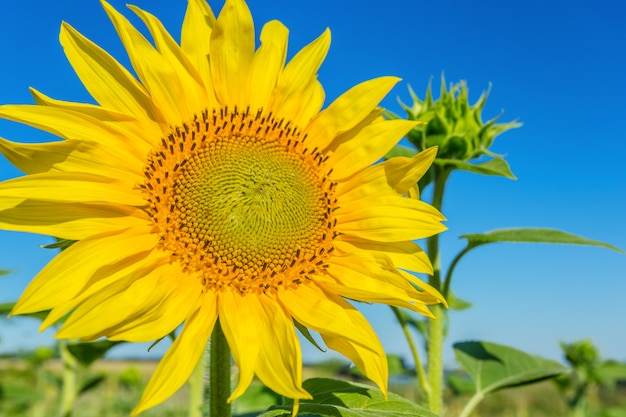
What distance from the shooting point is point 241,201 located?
1.70 metres

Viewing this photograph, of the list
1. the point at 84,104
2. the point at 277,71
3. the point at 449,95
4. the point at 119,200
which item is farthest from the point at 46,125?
the point at 449,95

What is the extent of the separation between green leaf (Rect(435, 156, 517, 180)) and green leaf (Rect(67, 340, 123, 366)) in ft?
5.10

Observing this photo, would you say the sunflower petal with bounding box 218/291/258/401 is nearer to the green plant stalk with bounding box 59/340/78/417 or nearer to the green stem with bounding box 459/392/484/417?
the green stem with bounding box 459/392/484/417

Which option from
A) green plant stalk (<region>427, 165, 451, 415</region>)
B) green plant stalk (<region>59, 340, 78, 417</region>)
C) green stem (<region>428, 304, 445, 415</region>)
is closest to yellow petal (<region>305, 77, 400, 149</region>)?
green plant stalk (<region>427, 165, 451, 415</region>)

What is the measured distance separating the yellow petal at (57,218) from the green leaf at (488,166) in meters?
1.13

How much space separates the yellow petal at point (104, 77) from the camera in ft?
5.55

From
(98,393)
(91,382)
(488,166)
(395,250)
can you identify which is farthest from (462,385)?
(98,393)

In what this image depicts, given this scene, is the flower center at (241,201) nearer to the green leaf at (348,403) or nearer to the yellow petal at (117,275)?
the yellow petal at (117,275)

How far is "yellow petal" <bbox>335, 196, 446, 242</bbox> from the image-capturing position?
68.6 inches

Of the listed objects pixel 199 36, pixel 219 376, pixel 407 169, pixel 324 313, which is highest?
pixel 199 36

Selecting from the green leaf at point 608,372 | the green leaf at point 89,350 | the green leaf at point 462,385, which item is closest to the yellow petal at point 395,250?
the green leaf at point 89,350

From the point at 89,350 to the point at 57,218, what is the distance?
1786 mm

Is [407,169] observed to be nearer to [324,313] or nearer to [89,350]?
[324,313]

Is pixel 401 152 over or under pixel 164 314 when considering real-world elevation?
over
